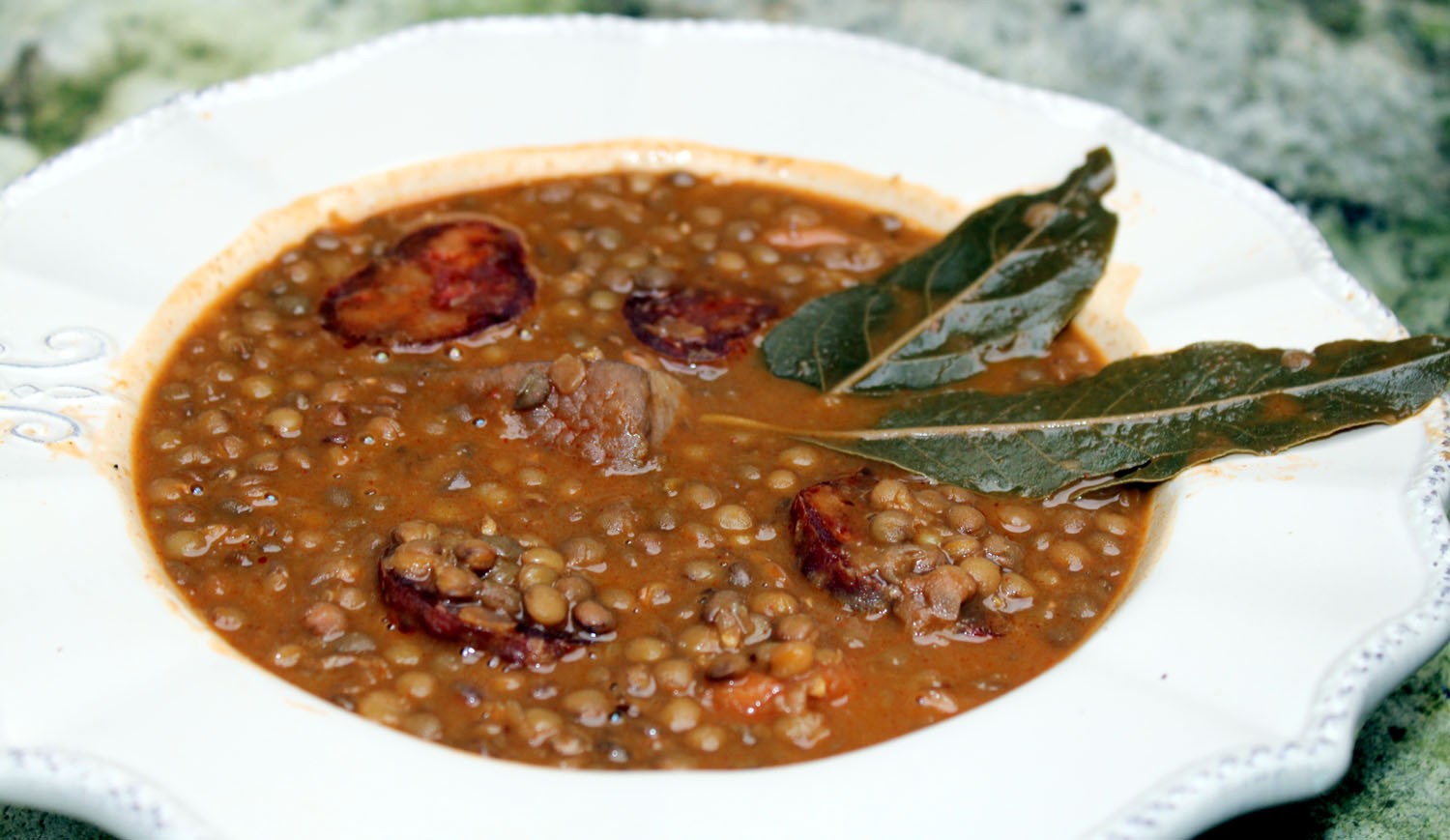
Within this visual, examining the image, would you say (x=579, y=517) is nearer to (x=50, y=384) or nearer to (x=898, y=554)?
(x=898, y=554)

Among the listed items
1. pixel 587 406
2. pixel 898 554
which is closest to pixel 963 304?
pixel 898 554

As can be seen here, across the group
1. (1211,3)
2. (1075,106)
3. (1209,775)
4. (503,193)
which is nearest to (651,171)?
(503,193)

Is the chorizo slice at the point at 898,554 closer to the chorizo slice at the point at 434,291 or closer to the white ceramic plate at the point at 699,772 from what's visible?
the white ceramic plate at the point at 699,772

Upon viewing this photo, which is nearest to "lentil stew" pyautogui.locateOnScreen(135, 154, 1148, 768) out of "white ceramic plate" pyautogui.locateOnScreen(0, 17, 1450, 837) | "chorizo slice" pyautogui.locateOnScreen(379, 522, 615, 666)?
"chorizo slice" pyautogui.locateOnScreen(379, 522, 615, 666)

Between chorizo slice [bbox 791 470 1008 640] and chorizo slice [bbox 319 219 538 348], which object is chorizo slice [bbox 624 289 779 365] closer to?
chorizo slice [bbox 319 219 538 348]

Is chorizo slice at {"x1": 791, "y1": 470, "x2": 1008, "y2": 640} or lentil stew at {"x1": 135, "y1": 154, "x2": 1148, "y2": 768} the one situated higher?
chorizo slice at {"x1": 791, "y1": 470, "x2": 1008, "y2": 640}

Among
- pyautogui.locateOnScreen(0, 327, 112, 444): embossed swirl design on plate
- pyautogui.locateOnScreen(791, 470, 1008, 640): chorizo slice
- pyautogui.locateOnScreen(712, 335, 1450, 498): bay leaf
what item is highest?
pyautogui.locateOnScreen(712, 335, 1450, 498): bay leaf

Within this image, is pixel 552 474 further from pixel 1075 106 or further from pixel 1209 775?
pixel 1075 106
